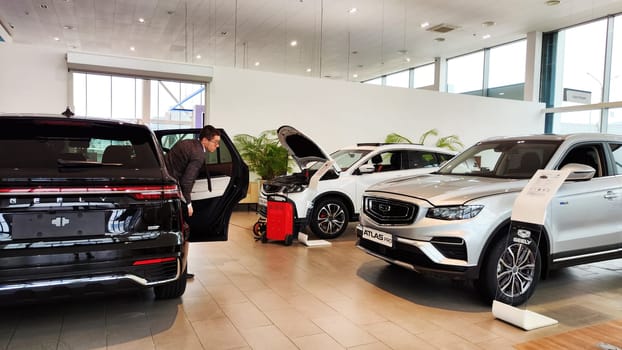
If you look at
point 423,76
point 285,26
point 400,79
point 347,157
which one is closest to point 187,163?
point 347,157

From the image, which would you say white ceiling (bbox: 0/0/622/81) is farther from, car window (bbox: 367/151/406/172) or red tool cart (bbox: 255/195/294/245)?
red tool cart (bbox: 255/195/294/245)

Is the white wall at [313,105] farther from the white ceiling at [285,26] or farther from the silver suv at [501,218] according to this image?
the silver suv at [501,218]

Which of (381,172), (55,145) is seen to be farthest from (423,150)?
(55,145)

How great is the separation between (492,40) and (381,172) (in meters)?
10.5

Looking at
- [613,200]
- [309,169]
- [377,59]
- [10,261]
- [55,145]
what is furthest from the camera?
[377,59]

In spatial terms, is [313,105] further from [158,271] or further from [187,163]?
[158,271]

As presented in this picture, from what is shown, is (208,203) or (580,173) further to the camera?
(208,203)

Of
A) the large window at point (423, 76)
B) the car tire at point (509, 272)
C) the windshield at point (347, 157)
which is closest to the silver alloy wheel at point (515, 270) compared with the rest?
the car tire at point (509, 272)

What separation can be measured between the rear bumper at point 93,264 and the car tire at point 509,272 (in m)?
2.48

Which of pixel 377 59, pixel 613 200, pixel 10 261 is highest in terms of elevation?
pixel 377 59

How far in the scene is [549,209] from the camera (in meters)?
3.72

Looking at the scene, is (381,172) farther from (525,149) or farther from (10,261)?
(10,261)

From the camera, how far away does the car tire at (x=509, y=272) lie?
3580 millimetres

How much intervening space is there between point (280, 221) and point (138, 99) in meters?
10.2
